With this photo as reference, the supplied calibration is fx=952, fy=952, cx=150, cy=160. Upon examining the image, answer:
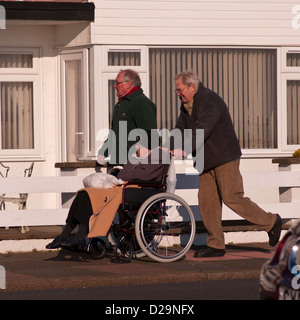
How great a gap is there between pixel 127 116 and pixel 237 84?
502 cm

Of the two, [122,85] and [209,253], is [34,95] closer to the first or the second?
[122,85]

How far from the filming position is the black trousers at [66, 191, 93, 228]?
10242mm

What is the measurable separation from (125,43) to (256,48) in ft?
7.32

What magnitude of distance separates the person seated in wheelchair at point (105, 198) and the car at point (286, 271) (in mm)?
4305

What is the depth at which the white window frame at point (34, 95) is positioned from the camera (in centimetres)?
1540

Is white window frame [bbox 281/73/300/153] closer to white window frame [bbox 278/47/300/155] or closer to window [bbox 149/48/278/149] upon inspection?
→ white window frame [bbox 278/47/300/155]

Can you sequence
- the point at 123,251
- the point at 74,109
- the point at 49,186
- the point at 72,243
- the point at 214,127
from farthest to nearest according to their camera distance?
the point at 74,109, the point at 49,186, the point at 214,127, the point at 123,251, the point at 72,243

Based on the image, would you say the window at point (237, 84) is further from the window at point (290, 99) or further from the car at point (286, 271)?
the car at point (286, 271)

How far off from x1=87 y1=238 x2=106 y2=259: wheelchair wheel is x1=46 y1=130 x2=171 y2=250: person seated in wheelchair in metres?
0.54

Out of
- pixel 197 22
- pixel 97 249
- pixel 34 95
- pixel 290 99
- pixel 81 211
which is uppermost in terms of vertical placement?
pixel 197 22

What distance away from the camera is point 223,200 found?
1100 cm

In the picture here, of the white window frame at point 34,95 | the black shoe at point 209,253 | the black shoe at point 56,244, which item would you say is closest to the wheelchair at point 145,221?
the black shoe at point 209,253

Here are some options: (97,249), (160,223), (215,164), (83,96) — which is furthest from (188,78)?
(83,96)
